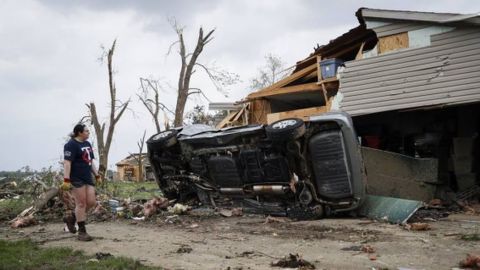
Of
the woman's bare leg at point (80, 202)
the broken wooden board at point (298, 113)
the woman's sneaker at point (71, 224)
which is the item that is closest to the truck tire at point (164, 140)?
the woman's sneaker at point (71, 224)

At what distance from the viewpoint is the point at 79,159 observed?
23.2 ft

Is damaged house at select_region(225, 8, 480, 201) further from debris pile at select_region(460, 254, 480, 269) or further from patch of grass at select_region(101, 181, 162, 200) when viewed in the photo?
patch of grass at select_region(101, 181, 162, 200)

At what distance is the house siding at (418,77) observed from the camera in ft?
35.2

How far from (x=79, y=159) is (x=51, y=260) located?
1.98 m

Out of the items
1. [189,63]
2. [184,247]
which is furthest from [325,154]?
[189,63]

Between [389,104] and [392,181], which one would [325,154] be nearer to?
[392,181]

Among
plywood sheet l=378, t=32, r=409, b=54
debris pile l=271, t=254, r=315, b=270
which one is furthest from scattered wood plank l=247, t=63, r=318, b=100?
debris pile l=271, t=254, r=315, b=270

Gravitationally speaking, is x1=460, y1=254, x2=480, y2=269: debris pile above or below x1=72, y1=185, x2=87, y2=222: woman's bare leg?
below

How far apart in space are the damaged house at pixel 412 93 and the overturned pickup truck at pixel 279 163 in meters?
1.48

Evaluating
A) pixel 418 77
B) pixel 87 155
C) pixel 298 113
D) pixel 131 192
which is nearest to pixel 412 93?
pixel 418 77

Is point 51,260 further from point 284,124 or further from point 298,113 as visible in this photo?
point 298,113

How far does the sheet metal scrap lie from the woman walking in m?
4.36

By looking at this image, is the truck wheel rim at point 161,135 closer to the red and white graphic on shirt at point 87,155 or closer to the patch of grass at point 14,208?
the red and white graphic on shirt at point 87,155

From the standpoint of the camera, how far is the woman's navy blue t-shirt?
22.9 feet
